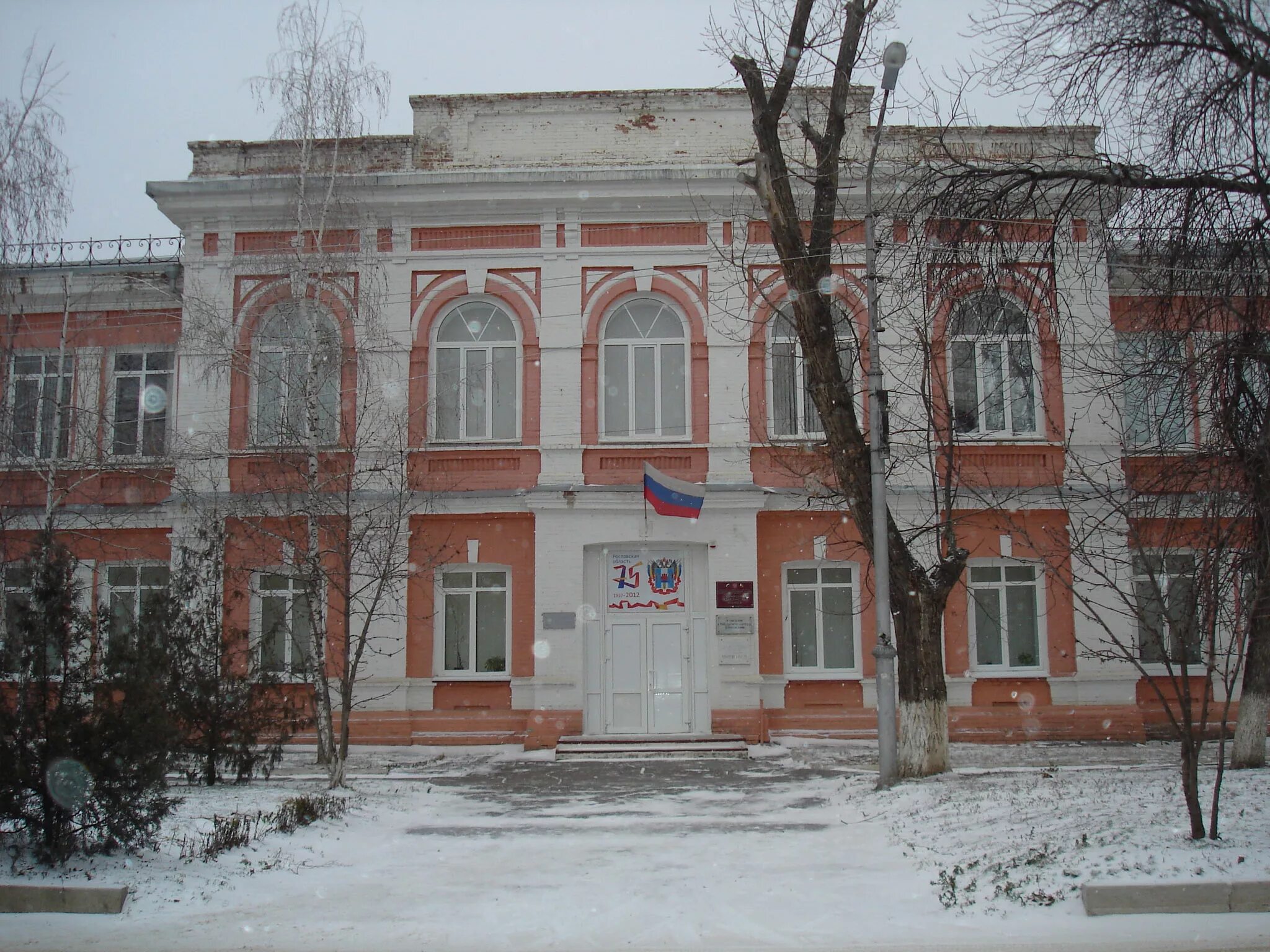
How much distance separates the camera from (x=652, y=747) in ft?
52.2

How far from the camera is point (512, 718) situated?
17.0 m

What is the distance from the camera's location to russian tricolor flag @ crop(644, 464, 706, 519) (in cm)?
1631

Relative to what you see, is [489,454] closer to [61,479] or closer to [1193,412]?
[61,479]

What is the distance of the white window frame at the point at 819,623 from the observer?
1717 cm

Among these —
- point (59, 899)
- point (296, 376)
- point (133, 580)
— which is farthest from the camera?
point (133, 580)

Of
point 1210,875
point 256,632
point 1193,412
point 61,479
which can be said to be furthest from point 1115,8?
point 61,479

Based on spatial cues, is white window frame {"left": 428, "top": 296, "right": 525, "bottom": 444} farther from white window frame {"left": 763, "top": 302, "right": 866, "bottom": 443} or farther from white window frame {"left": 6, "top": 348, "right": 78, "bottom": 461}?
white window frame {"left": 6, "top": 348, "right": 78, "bottom": 461}

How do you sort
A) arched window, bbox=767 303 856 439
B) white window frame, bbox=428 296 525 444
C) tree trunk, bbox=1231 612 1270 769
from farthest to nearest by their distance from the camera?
white window frame, bbox=428 296 525 444
arched window, bbox=767 303 856 439
tree trunk, bbox=1231 612 1270 769

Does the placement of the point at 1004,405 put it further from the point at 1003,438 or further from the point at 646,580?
the point at 646,580

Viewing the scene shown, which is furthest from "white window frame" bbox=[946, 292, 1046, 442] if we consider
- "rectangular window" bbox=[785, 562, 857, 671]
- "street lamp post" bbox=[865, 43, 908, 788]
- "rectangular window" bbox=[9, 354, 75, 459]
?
"rectangular window" bbox=[9, 354, 75, 459]

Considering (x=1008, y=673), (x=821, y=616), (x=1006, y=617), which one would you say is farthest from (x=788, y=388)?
(x=1008, y=673)

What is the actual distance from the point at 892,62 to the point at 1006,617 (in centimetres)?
983

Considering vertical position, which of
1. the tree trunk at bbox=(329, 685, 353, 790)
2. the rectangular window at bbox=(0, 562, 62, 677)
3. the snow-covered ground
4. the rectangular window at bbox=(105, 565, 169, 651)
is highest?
the rectangular window at bbox=(105, 565, 169, 651)

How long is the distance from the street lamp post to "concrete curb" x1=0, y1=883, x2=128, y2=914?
291 inches
